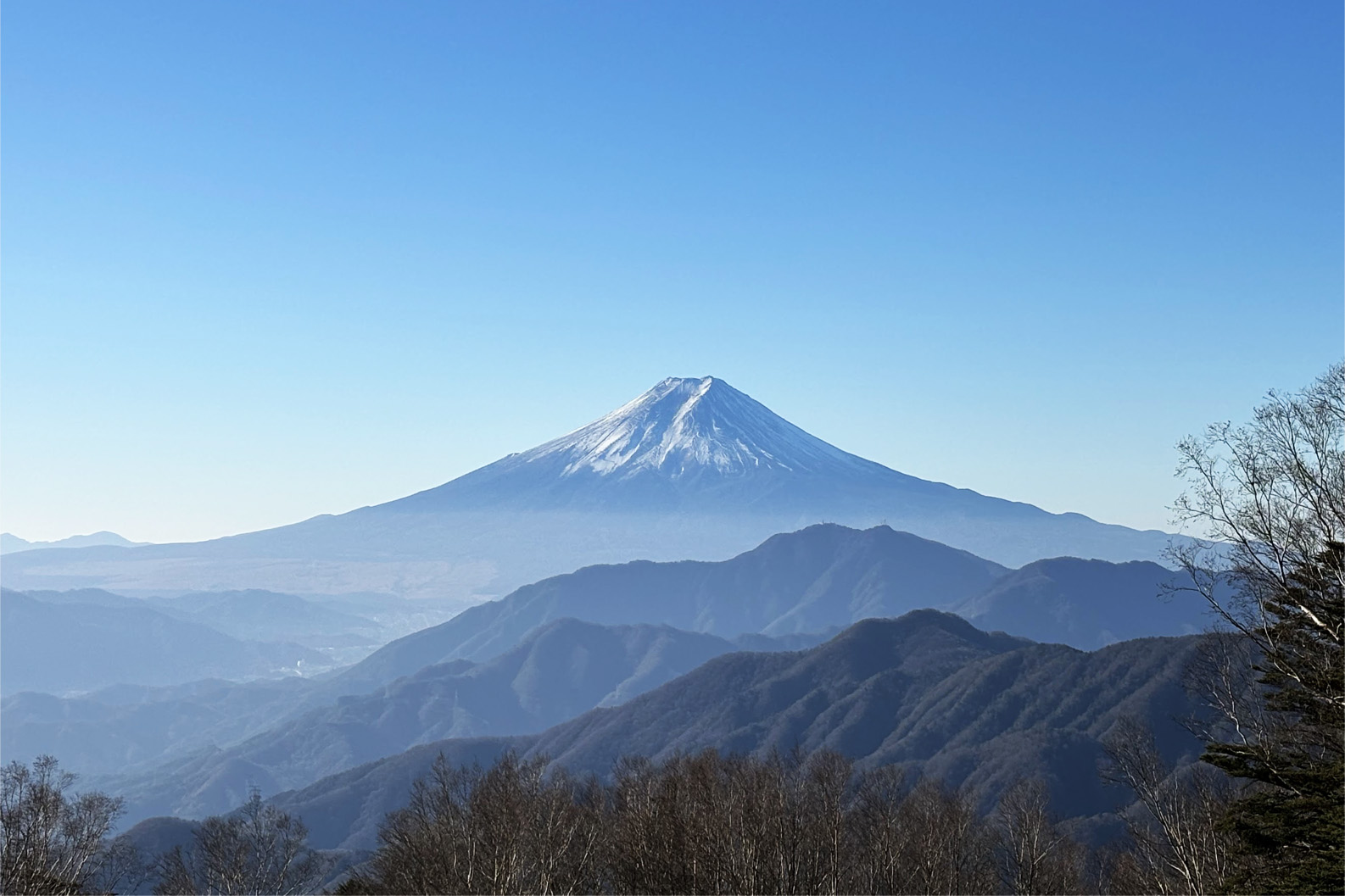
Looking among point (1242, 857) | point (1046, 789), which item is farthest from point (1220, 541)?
point (1046, 789)

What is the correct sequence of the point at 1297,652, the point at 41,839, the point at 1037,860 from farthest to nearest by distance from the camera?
the point at 1037,860 → the point at 41,839 → the point at 1297,652

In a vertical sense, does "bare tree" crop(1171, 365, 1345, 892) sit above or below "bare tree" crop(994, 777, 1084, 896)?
above

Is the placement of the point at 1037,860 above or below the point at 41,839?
below

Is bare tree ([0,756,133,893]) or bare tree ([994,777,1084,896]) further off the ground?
bare tree ([0,756,133,893])

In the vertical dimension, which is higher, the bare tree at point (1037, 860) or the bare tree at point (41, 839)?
the bare tree at point (41, 839)

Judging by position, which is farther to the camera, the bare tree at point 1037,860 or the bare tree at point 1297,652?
the bare tree at point 1037,860

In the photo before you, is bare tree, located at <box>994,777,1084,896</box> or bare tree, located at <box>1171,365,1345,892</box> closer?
bare tree, located at <box>1171,365,1345,892</box>

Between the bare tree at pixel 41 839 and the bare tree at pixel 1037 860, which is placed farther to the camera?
the bare tree at pixel 1037 860

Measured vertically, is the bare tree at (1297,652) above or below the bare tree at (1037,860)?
above

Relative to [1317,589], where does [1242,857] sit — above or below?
below

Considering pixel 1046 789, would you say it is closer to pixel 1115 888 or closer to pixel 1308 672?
pixel 1115 888

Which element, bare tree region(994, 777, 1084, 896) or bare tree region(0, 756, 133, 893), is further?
bare tree region(994, 777, 1084, 896)
